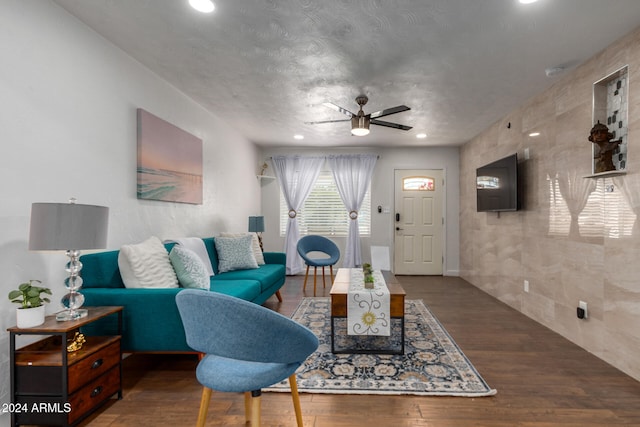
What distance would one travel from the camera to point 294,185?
640cm

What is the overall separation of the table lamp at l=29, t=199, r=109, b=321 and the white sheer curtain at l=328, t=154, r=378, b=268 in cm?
471

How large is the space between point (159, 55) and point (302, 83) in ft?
4.21

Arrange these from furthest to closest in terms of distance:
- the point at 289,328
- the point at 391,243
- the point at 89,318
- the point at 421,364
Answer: the point at 391,243, the point at 421,364, the point at 89,318, the point at 289,328

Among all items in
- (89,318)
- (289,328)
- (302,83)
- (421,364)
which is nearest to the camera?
(289,328)

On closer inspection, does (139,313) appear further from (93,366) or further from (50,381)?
(50,381)

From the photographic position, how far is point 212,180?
4426mm

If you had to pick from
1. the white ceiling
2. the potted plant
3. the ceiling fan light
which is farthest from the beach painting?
the ceiling fan light

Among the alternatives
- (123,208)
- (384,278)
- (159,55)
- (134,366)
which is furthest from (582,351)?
(159,55)

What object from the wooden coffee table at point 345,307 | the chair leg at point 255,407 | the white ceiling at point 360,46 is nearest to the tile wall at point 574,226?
the white ceiling at point 360,46

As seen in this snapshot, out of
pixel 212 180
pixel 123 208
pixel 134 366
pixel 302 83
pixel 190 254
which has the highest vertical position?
pixel 302 83

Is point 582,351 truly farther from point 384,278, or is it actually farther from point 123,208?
point 123,208

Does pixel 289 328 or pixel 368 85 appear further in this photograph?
pixel 368 85

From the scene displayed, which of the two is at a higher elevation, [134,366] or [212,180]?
[212,180]

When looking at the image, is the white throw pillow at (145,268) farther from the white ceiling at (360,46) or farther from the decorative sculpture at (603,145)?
the decorative sculpture at (603,145)
